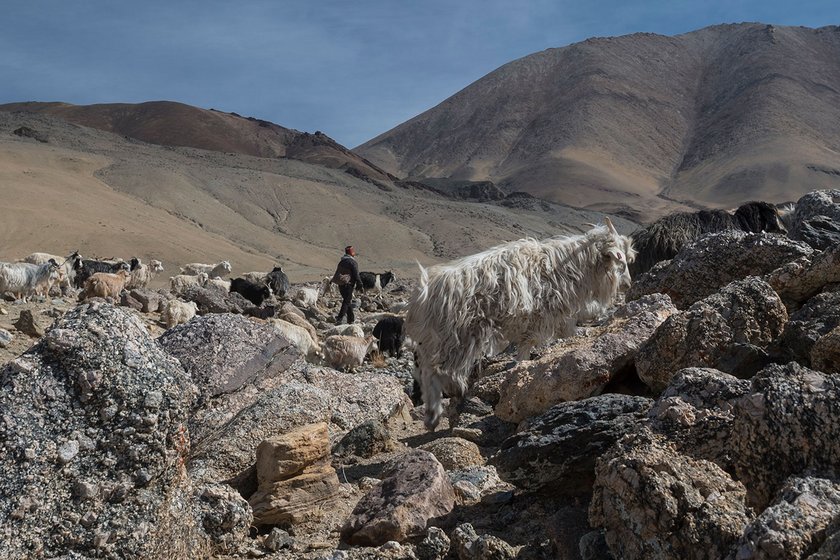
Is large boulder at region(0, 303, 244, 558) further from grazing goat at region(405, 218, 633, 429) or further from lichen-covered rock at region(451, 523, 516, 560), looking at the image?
grazing goat at region(405, 218, 633, 429)

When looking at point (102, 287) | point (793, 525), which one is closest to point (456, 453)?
point (793, 525)

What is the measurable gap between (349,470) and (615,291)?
10.5 ft

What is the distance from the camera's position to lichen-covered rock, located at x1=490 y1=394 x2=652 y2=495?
12.9 ft

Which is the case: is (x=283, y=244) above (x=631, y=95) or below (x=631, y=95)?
below

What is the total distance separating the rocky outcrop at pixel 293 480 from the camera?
4320 mm

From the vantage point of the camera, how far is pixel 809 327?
4.41 meters

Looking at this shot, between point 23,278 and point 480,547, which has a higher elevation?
point 480,547

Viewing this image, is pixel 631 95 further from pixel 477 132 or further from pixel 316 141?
pixel 316 141

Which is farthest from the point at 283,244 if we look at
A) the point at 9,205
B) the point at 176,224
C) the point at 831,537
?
the point at 831,537

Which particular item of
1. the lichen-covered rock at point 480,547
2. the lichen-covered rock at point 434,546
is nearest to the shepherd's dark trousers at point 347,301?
the lichen-covered rock at point 434,546

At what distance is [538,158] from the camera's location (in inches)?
5325

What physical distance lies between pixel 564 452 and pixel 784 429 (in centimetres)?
123

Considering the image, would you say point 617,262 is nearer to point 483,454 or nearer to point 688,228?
point 483,454

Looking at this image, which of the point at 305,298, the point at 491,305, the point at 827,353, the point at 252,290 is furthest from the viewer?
the point at 252,290
